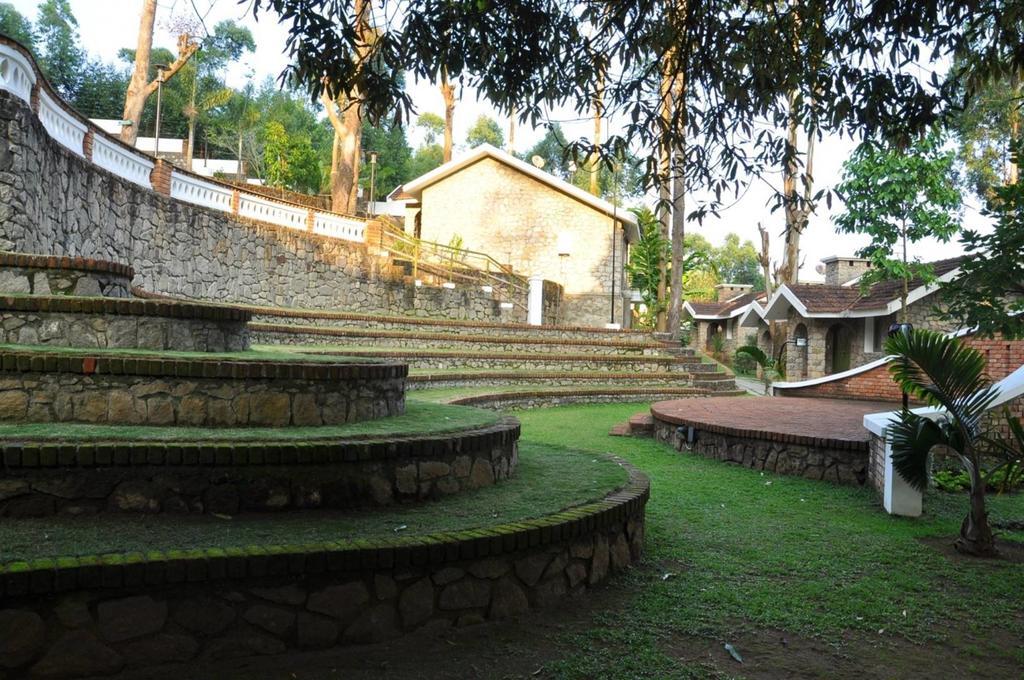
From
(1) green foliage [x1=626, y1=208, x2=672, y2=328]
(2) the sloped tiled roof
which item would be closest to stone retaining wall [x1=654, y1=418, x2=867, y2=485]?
(2) the sloped tiled roof

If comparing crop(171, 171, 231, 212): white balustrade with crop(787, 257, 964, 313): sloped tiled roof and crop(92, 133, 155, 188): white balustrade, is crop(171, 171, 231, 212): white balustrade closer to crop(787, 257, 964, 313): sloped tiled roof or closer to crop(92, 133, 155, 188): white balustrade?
crop(92, 133, 155, 188): white balustrade

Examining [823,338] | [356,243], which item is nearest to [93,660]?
[356,243]

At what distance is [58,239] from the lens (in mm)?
9539

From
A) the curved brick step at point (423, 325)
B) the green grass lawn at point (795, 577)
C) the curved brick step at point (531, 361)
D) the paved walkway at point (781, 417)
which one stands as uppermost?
the curved brick step at point (423, 325)

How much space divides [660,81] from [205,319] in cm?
378

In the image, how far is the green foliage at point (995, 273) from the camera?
5180 mm

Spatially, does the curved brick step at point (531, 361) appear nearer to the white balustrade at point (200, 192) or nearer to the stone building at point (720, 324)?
the white balustrade at point (200, 192)

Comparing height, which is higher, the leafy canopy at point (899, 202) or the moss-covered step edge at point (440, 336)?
the leafy canopy at point (899, 202)

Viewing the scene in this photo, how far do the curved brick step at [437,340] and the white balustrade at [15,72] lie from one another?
4694 mm

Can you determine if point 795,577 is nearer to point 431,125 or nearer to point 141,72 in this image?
point 141,72

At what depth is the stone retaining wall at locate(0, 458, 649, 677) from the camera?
285 cm

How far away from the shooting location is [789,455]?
8.04 meters

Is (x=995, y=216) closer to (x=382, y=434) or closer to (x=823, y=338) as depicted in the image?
(x=382, y=434)

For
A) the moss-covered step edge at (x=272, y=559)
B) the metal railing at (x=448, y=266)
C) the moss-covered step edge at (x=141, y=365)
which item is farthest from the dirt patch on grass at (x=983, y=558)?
the metal railing at (x=448, y=266)
